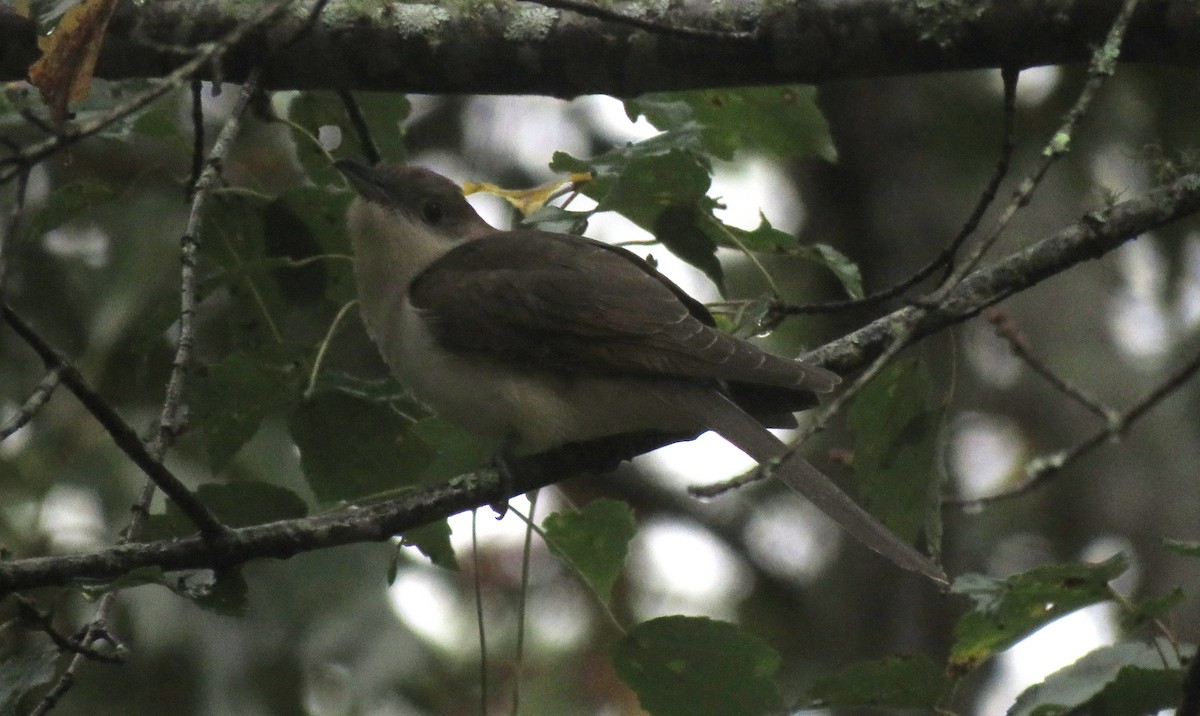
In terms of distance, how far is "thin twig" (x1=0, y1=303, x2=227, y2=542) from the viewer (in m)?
2.53

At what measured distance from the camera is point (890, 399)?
3650 mm

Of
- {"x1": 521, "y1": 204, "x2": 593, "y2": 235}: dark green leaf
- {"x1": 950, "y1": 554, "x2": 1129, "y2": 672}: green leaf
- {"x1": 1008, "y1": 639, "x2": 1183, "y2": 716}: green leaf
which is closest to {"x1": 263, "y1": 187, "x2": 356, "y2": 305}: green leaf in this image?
{"x1": 521, "y1": 204, "x2": 593, "y2": 235}: dark green leaf

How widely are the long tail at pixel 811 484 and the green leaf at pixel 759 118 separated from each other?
0.85m

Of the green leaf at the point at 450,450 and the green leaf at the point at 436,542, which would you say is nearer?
the green leaf at the point at 436,542

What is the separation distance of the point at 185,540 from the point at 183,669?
373cm

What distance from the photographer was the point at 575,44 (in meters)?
3.78

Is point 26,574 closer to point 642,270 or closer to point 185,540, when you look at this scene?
point 185,540

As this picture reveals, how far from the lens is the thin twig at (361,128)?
4.28 meters

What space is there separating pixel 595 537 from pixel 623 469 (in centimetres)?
472

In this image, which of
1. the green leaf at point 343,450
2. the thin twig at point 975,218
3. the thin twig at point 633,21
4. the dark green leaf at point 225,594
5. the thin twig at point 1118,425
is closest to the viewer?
the thin twig at point 1118,425

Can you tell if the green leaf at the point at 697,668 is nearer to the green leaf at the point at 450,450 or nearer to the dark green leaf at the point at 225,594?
the green leaf at the point at 450,450

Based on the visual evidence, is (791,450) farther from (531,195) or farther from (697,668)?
(531,195)

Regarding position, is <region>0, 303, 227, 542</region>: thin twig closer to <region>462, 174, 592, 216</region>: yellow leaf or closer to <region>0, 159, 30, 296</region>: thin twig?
<region>0, 159, 30, 296</region>: thin twig

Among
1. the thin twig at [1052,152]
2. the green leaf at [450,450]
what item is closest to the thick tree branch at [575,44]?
the thin twig at [1052,152]
